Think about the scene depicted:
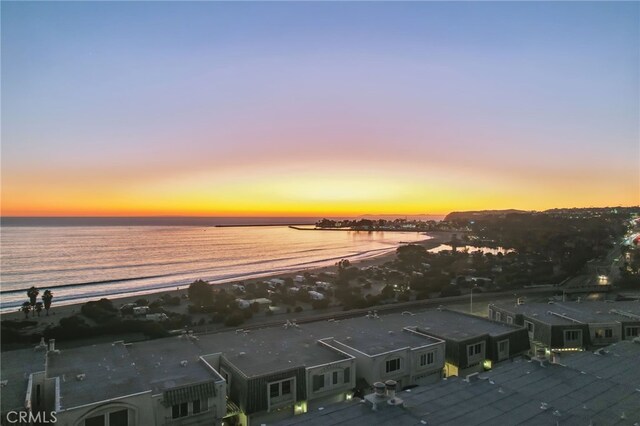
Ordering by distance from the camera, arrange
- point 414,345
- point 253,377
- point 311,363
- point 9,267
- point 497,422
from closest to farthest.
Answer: point 497,422
point 253,377
point 311,363
point 414,345
point 9,267

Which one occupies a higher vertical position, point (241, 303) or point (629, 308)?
point (629, 308)

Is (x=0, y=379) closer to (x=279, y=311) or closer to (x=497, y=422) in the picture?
(x=497, y=422)

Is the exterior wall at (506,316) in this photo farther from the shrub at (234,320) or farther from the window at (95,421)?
the window at (95,421)

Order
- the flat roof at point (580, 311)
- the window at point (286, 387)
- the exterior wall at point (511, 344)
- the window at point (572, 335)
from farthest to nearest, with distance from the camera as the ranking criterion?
the flat roof at point (580, 311) → the window at point (572, 335) → the exterior wall at point (511, 344) → the window at point (286, 387)

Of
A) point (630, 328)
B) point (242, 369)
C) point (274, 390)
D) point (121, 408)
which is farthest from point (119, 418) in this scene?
point (630, 328)

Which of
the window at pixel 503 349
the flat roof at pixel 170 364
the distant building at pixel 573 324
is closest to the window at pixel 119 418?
the flat roof at pixel 170 364

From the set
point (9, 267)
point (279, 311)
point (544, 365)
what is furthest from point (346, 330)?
point (9, 267)

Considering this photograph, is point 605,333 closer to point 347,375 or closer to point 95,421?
point 347,375
